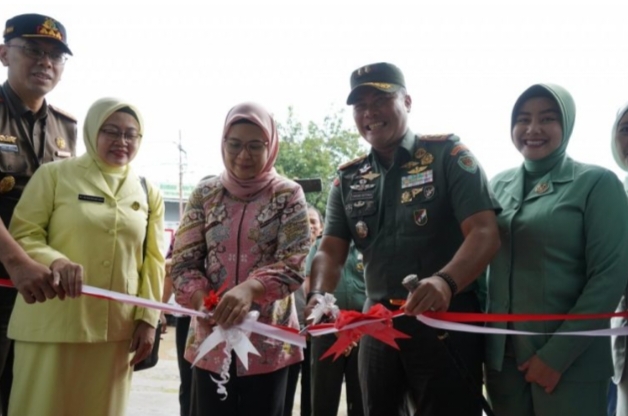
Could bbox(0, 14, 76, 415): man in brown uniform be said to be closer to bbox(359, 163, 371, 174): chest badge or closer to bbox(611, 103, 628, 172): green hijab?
bbox(359, 163, 371, 174): chest badge

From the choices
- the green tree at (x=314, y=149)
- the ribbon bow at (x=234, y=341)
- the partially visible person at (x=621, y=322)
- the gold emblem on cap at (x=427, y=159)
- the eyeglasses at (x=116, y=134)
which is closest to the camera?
the ribbon bow at (x=234, y=341)

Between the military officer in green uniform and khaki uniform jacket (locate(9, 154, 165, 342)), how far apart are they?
93 centimetres

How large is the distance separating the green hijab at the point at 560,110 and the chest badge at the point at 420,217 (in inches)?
22.6

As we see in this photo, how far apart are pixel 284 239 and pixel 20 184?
4.95ft

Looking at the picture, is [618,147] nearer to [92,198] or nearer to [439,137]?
[439,137]

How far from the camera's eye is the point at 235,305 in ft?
7.30

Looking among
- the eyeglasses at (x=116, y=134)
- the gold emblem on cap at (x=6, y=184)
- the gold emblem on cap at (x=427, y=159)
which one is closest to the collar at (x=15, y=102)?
the gold emblem on cap at (x=6, y=184)

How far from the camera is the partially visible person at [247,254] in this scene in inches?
95.3

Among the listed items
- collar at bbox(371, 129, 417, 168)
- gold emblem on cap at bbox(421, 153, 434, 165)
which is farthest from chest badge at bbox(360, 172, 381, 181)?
gold emblem on cap at bbox(421, 153, 434, 165)

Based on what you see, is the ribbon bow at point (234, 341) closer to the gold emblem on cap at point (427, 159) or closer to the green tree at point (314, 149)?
the gold emblem on cap at point (427, 159)

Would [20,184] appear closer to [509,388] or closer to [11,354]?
[11,354]

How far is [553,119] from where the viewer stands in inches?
98.5

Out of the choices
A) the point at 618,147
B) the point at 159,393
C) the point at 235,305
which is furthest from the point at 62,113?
the point at 159,393

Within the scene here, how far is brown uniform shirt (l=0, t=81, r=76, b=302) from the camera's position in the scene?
290cm
